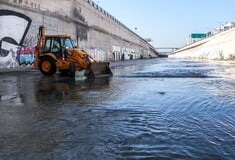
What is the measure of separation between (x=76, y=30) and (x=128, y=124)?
39329mm

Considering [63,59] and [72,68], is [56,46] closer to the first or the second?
[63,59]

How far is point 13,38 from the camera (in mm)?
29016

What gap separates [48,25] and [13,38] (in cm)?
713

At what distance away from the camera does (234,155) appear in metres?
5.19

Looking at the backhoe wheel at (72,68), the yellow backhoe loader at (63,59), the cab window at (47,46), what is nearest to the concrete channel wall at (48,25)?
the yellow backhoe loader at (63,59)

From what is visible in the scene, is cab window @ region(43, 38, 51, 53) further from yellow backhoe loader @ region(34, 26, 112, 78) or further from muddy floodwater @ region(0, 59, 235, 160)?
muddy floodwater @ region(0, 59, 235, 160)

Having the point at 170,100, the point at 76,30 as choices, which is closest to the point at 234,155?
the point at 170,100

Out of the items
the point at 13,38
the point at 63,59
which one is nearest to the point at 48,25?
the point at 13,38

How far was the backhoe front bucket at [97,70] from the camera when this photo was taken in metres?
21.0

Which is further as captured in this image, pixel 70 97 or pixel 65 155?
pixel 70 97

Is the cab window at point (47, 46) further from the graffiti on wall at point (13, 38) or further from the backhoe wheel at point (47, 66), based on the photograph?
the graffiti on wall at point (13, 38)

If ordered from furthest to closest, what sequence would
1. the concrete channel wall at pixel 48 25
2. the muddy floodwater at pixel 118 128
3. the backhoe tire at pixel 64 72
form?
1. the concrete channel wall at pixel 48 25
2. the backhoe tire at pixel 64 72
3. the muddy floodwater at pixel 118 128

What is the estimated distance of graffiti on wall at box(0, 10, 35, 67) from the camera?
27.8m

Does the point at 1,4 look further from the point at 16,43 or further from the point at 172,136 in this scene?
the point at 172,136
